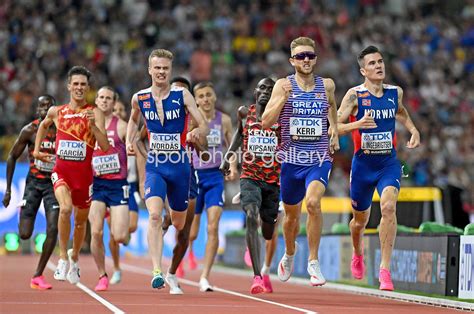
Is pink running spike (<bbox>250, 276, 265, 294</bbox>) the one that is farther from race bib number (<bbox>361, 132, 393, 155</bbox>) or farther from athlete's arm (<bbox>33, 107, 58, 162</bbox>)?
athlete's arm (<bbox>33, 107, 58, 162</bbox>)

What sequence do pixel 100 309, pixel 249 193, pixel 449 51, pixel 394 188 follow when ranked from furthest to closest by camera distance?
pixel 449 51 < pixel 249 193 < pixel 394 188 < pixel 100 309

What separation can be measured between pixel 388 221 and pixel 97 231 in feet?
15.0

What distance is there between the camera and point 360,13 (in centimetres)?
3784

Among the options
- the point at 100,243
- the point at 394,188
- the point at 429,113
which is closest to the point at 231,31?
the point at 429,113

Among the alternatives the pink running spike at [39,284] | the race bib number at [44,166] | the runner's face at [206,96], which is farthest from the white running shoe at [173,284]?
the runner's face at [206,96]

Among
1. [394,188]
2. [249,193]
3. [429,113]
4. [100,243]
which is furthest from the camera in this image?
[429,113]

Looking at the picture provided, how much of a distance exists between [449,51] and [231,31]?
24.7ft

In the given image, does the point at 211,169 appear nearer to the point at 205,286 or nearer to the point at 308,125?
the point at 205,286

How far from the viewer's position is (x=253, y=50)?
34000mm

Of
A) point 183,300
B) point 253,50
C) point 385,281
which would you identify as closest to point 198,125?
point 183,300

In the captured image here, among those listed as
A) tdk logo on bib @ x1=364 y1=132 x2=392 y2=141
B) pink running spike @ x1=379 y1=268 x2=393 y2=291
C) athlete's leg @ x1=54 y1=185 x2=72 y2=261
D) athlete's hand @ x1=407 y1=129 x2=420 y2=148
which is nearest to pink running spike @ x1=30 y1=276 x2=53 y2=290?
athlete's leg @ x1=54 y1=185 x2=72 y2=261

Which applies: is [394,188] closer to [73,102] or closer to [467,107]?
[73,102]

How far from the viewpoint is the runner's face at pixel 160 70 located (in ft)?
45.7

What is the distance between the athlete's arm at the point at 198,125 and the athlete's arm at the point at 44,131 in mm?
2109
